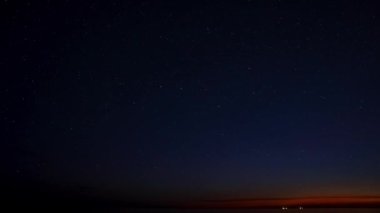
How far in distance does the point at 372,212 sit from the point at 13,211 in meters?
76.2

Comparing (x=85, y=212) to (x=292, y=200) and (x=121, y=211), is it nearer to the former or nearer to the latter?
(x=121, y=211)

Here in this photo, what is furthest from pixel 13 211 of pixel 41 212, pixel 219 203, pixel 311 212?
pixel 311 212

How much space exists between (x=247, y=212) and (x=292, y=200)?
3892 inches

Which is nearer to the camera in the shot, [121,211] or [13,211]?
[13,211]

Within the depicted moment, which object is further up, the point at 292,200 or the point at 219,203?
the point at 219,203

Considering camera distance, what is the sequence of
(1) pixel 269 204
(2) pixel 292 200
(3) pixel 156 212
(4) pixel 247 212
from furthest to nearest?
(3) pixel 156 212 < (4) pixel 247 212 < (1) pixel 269 204 < (2) pixel 292 200

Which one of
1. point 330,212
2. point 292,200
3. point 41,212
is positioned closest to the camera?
point 292,200

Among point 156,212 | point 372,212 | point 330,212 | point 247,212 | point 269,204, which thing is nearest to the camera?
point 269,204

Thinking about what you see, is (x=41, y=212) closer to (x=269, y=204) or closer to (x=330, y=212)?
(x=269, y=204)

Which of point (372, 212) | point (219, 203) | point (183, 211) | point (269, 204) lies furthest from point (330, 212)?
point (183, 211)

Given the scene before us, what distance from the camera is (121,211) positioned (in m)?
153

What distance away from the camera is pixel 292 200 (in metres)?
34.2

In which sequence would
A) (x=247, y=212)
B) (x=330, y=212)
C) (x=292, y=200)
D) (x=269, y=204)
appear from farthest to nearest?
1. (x=247, y=212)
2. (x=330, y=212)
3. (x=269, y=204)
4. (x=292, y=200)

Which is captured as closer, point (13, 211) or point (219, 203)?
point (13, 211)
